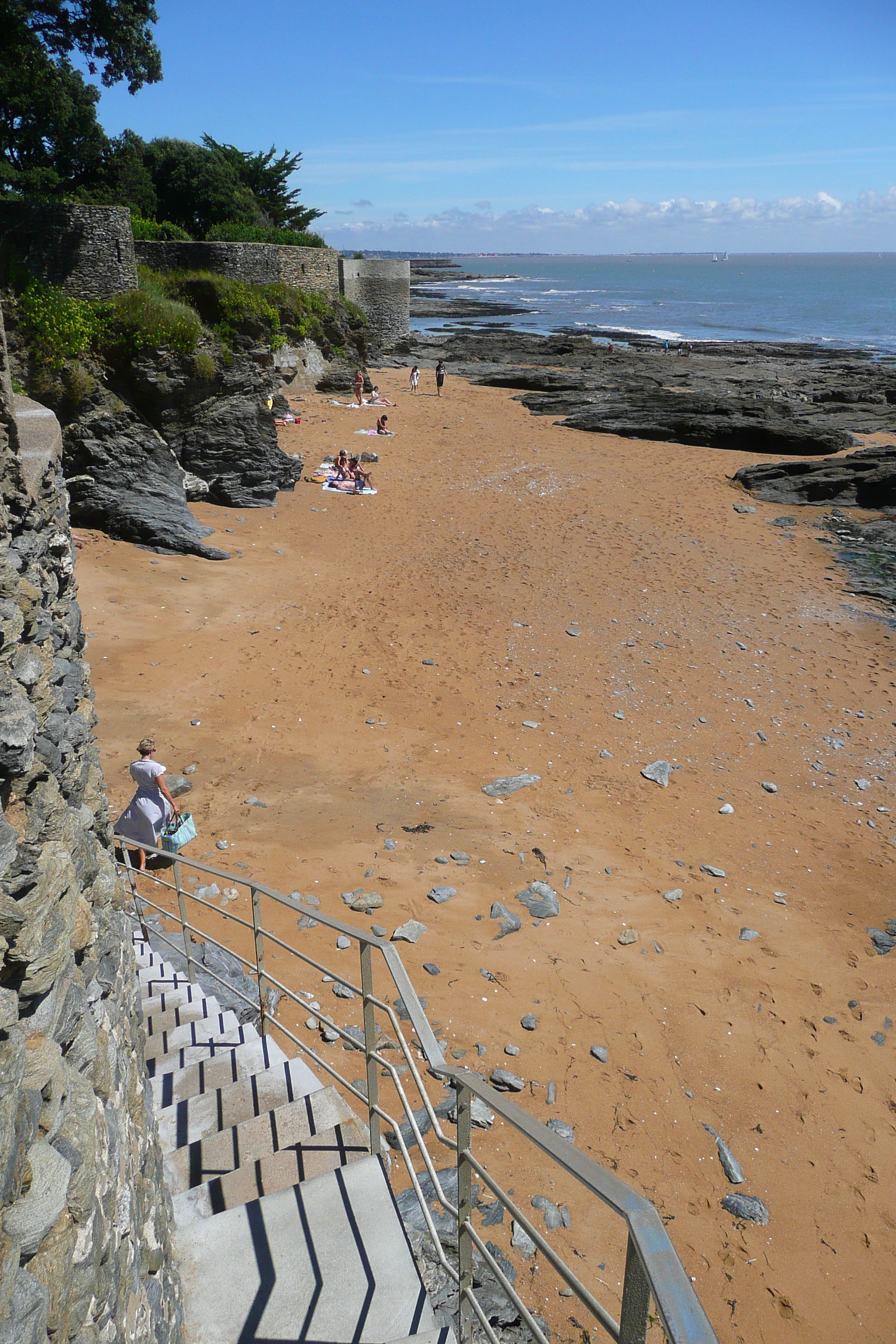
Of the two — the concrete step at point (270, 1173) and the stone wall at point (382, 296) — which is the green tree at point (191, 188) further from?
the concrete step at point (270, 1173)

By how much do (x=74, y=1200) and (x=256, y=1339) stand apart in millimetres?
1256

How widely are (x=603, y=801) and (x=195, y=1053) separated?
5.50m

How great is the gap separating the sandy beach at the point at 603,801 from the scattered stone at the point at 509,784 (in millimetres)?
104

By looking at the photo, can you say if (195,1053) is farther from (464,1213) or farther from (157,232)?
(157,232)

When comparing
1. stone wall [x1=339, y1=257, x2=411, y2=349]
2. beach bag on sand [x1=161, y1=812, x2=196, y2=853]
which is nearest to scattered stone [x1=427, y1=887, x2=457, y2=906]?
beach bag on sand [x1=161, y1=812, x2=196, y2=853]

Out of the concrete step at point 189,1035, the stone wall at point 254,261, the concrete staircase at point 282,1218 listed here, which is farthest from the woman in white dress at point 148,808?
the stone wall at point 254,261

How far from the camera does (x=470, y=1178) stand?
2.71m

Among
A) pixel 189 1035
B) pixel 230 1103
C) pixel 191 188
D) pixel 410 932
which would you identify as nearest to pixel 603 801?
pixel 410 932

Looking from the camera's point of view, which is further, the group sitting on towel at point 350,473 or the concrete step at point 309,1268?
the group sitting on towel at point 350,473

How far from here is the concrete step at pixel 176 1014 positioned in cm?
486

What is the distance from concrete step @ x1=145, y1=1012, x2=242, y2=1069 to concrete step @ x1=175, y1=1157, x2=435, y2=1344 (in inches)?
59.4

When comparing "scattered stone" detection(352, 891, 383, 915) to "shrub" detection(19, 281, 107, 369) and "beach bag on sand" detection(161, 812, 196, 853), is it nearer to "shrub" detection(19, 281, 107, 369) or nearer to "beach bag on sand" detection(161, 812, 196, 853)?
"beach bag on sand" detection(161, 812, 196, 853)

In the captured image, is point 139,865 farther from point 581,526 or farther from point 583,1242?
point 581,526

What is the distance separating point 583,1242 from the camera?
424 cm
